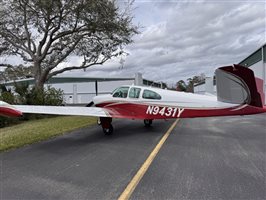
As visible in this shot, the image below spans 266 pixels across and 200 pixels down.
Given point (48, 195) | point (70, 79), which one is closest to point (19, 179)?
point (48, 195)

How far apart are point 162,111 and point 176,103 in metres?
0.68

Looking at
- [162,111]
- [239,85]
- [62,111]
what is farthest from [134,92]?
[239,85]

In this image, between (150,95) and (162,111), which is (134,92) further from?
(162,111)

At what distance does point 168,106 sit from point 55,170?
6281mm

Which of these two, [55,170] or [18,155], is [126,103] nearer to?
[18,155]

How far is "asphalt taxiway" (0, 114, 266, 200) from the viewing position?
4.93 meters

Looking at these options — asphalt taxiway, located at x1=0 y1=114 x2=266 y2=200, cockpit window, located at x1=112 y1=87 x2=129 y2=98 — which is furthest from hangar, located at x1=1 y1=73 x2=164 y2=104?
asphalt taxiway, located at x1=0 y1=114 x2=266 y2=200

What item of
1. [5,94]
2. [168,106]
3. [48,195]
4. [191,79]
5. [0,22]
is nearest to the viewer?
[48,195]

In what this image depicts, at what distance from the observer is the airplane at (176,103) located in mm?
9797

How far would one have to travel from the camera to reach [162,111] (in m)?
11.8

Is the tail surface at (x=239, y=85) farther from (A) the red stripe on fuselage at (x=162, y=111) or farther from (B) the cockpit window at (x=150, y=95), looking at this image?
(B) the cockpit window at (x=150, y=95)

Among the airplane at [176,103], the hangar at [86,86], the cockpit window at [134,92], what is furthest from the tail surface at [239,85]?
the hangar at [86,86]

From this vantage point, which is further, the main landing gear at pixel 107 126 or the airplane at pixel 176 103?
the main landing gear at pixel 107 126

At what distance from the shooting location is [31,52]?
28.0 meters
